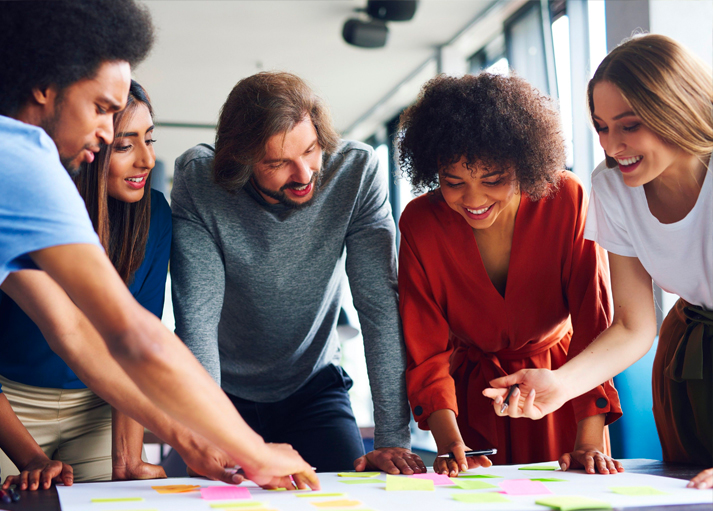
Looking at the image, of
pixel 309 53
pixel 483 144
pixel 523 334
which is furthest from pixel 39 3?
pixel 309 53

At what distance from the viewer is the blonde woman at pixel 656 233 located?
3.97 feet

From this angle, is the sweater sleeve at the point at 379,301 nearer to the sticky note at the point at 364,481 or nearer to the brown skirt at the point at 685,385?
the sticky note at the point at 364,481

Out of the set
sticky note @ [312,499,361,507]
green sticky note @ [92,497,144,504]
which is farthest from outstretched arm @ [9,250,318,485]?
green sticky note @ [92,497,144,504]

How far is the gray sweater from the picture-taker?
4.88 ft

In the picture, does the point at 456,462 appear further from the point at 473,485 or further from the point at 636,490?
the point at 636,490

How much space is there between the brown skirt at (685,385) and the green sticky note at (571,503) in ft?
1.73

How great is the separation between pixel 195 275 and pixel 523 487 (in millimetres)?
867

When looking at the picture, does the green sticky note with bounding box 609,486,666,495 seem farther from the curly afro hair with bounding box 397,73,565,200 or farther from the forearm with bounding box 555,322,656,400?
the curly afro hair with bounding box 397,73,565,200

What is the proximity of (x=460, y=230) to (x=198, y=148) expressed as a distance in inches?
29.1

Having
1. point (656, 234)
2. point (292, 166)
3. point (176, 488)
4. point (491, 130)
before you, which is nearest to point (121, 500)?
point (176, 488)

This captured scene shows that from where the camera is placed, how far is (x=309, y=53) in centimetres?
461

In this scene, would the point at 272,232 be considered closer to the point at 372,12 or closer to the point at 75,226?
the point at 75,226

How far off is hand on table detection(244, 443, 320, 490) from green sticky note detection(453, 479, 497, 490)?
253mm

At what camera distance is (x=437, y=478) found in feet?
3.91
